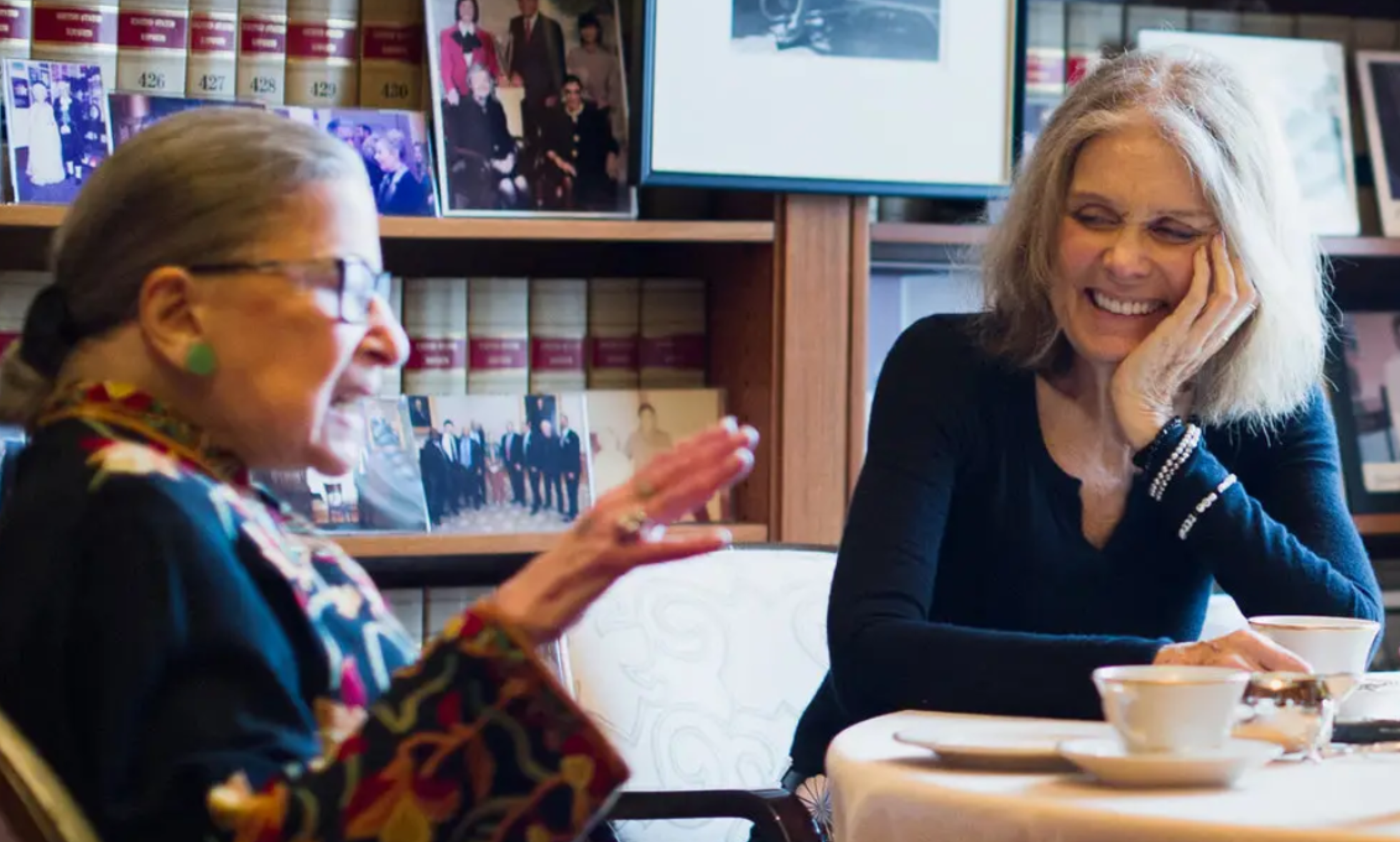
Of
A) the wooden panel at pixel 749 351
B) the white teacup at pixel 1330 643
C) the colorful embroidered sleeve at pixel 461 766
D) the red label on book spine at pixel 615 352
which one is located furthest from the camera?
the red label on book spine at pixel 615 352

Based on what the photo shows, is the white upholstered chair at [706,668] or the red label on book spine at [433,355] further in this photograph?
the red label on book spine at [433,355]

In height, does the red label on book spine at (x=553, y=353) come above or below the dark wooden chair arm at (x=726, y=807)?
above

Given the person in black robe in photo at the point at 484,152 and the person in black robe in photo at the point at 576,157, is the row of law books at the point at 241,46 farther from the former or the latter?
the person in black robe in photo at the point at 576,157

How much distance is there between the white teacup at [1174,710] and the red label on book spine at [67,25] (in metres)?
1.69

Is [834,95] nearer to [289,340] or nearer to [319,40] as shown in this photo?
[319,40]

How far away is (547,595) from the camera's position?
93 cm

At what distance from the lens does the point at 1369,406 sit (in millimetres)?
2906

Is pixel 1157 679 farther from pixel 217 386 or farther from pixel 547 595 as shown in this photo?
pixel 217 386

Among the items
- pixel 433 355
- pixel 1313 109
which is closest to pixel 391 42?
pixel 433 355

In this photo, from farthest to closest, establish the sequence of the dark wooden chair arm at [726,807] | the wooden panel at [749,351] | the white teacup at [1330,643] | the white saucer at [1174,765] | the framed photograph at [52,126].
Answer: the wooden panel at [749,351], the framed photograph at [52,126], the dark wooden chair arm at [726,807], the white teacup at [1330,643], the white saucer at [1174,765]

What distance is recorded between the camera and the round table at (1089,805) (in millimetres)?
1044

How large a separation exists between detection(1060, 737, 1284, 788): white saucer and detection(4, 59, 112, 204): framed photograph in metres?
1.60

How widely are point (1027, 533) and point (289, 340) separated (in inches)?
37.8

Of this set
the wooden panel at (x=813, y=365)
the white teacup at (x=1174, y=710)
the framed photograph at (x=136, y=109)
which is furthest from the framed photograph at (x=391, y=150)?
the white teacup at (x=1174, y=710)
